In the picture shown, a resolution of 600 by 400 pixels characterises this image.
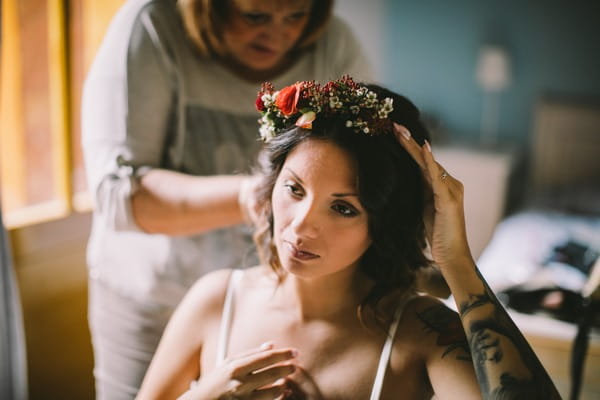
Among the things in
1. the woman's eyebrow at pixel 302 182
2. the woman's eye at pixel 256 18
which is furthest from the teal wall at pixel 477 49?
the woman's eyebrow at pixel 302 182

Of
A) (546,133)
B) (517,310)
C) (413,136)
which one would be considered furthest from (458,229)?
(546,133)

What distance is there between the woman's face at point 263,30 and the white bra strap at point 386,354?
54 centimetres

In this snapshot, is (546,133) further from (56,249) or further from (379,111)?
(379,111)

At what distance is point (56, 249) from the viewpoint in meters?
2.35

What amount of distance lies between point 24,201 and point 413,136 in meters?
2.06

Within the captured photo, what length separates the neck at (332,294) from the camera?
1.05 m

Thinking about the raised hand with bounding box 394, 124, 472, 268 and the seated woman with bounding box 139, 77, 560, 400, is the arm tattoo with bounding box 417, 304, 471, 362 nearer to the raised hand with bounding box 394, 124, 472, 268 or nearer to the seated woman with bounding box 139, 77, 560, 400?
the seated woman with bounding box 139, 77, 560, 400

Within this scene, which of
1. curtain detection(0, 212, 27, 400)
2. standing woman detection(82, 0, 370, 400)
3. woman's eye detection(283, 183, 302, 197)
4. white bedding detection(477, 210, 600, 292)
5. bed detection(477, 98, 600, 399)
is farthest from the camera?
white bedding detection(477, 210, 600, 292)

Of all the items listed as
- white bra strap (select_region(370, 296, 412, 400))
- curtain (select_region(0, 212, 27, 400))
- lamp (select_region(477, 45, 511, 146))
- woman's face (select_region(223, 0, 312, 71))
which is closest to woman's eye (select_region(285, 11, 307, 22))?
woman's face (select_region(223, 0, 312, 71))

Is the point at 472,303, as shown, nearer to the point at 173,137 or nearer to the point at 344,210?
the point at 344,210

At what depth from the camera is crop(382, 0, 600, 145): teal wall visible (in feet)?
11.9

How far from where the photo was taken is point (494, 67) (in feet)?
12.1

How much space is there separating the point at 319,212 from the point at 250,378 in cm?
27

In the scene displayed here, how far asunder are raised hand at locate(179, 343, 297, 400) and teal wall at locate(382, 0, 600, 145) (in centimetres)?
297
